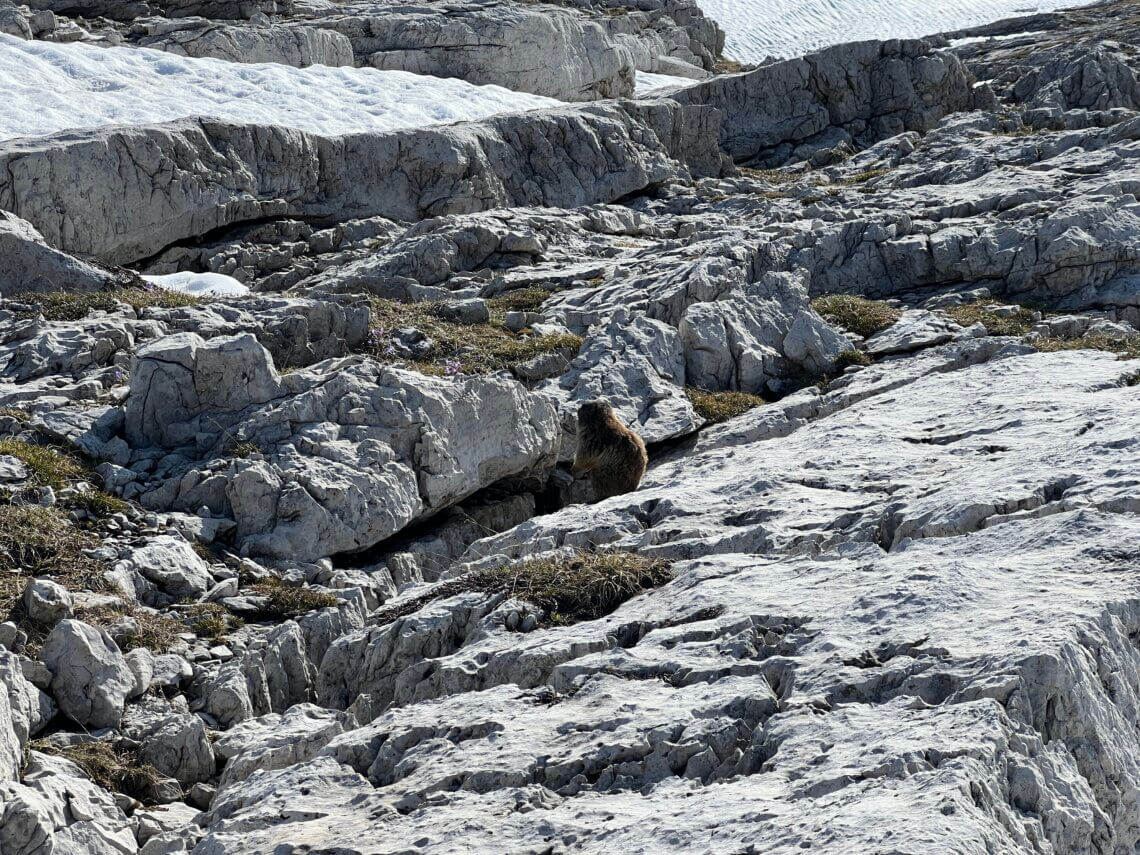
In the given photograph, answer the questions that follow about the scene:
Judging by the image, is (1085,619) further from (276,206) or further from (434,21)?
(434,21)

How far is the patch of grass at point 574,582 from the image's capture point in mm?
10461

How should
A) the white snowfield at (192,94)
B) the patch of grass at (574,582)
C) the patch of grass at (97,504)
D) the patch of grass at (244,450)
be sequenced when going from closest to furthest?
the patch of grass at (574,582), the patch of grass at (97,504), the patch of grass at (244,450), the white snowfield at (192,94)

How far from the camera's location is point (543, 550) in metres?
12.5

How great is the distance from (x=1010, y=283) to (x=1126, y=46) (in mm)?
27918

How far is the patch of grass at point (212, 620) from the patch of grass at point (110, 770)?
2.71m

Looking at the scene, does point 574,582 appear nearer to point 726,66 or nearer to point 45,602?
point 45,602

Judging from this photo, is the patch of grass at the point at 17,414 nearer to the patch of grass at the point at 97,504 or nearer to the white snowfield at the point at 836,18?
the patch of grass at the point at 97,504

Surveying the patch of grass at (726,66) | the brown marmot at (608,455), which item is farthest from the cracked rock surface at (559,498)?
the patch of grass at (726,66)

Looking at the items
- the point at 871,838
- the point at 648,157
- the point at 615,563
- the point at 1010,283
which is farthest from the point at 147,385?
the point at 648,157

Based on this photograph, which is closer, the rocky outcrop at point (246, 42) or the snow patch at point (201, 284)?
the snow patch at point (201, 284)

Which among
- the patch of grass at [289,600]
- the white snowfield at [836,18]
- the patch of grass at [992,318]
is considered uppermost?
the white snowfield at [836,18]

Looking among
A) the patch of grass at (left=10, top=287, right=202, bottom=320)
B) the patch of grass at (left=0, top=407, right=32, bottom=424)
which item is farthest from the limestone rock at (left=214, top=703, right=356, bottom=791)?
the patch of grass at (left=10, top=287, right=202, bottom=320)

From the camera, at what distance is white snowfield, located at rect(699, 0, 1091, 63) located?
83.1 metres

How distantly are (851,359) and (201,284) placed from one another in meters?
13.0
